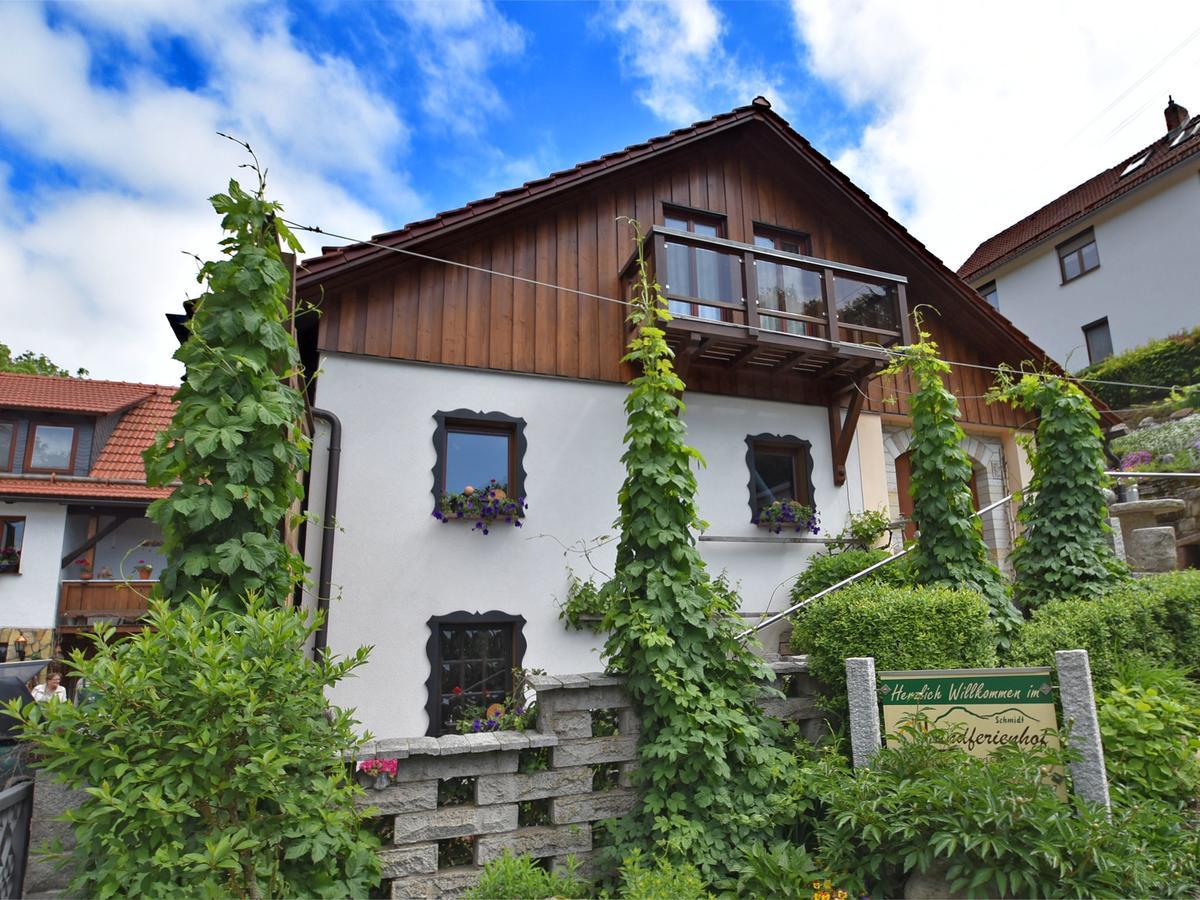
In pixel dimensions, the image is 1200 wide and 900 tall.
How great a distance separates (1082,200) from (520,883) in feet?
83.5

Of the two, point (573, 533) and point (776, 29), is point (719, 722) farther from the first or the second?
point (776, 29)

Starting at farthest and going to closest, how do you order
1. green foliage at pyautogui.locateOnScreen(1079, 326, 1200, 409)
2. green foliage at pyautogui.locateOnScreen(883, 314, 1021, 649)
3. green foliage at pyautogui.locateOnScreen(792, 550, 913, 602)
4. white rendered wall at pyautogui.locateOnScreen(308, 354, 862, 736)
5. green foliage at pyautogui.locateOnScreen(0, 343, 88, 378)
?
green foliage at pyautogui.locateOnScreen(0, 343, 88, 378) → green foliage at pyautogui.locateOnScreen(1079, 326, 1200, 409) → green foliage at pyautogui.locateOnScreen(792, 550, 913, 602) → white rendered wall at pyautogui.locateOnScreen(308, 354, 862, 736) → green foliage at pyautogui.locateOnScreen(883, 314, 1021, 649)

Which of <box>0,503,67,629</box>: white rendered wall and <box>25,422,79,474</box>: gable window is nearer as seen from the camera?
<box>0,503,67,629</box>: white rendered wall

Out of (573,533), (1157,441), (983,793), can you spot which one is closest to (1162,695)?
(983,793)

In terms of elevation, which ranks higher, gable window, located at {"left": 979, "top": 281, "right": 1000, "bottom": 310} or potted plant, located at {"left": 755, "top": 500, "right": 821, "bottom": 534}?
gable window, located at {"left": 979, "top": 281, "right": 1000, "bottom": 310}

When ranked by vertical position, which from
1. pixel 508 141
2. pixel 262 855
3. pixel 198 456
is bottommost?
pixel 262 855

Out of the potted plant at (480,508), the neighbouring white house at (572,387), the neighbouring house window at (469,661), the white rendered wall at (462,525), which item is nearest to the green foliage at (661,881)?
the white rendered wall at (462,525)

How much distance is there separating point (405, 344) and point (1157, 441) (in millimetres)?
13480

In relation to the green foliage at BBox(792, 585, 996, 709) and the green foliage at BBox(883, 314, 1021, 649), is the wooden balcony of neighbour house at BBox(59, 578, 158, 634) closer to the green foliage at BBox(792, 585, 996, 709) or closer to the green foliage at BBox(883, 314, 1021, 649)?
the green foliage at BBox(792, 585, 996, 709)

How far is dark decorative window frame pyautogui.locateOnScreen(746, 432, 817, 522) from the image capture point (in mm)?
9383

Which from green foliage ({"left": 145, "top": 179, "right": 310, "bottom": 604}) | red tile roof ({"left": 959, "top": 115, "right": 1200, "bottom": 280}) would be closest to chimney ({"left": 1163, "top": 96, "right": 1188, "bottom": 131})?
red tile roof ({"left": 959, "top": 115, "right": 1200, "bottom": 280})

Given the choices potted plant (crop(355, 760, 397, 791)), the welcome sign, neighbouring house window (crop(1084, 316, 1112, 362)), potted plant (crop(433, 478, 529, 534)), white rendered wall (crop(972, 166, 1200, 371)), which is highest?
white rendered wall (crop(972, 166, 1200, 371))

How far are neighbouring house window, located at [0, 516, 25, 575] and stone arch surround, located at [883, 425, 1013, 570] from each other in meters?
18.7

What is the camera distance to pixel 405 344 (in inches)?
316
